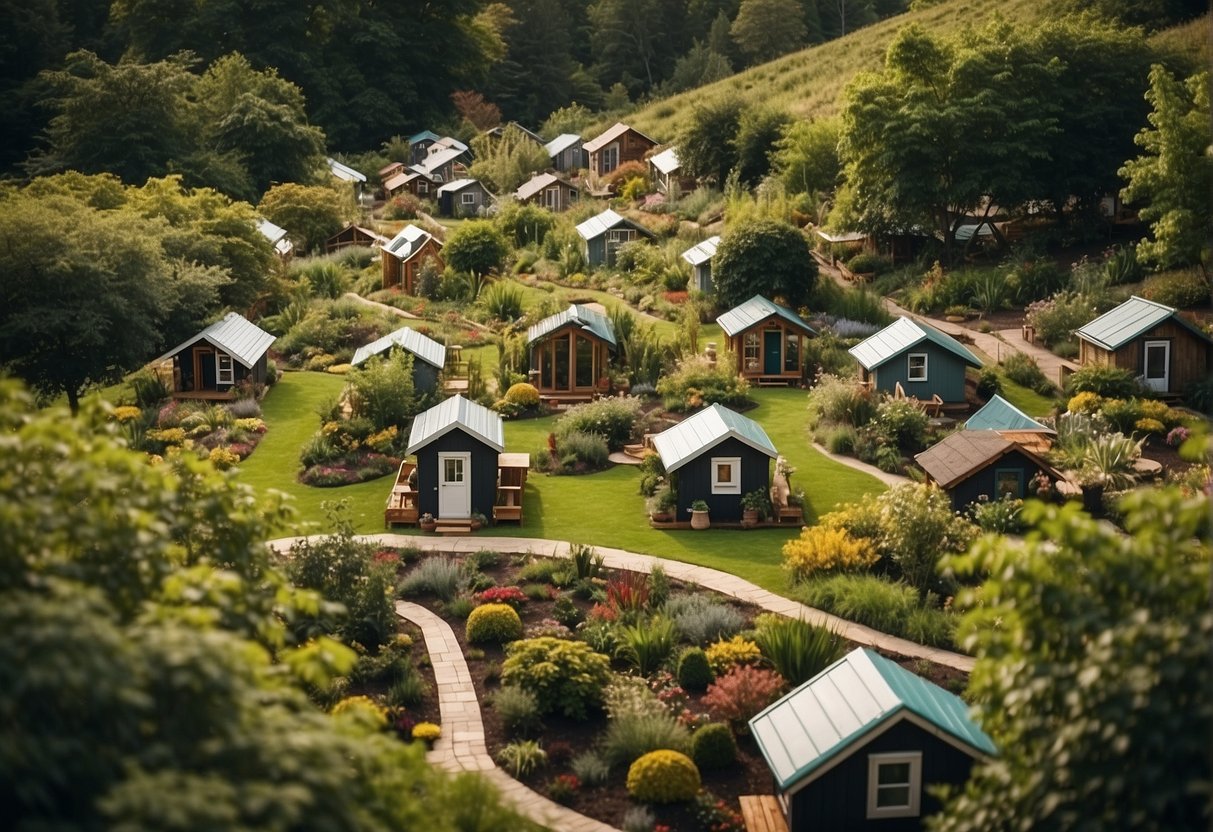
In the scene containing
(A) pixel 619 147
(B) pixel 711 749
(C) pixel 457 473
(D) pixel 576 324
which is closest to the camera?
(B) pixel 711 749

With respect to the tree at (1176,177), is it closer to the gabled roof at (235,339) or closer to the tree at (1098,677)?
the gabled roof at (235,339)

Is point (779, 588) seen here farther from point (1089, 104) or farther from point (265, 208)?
point (265, 208)

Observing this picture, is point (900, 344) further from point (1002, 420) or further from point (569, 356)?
point (569, 356)

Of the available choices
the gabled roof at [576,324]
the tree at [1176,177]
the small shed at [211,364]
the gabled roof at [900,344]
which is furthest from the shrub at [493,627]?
the tree at [1176,177]

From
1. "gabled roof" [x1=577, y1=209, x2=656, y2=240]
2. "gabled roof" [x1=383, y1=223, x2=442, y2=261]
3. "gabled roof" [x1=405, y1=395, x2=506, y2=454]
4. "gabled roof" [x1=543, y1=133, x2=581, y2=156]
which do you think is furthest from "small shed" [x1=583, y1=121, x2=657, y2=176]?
"gabled roof" [x1=405, y1=395, x2=506, y2=454]

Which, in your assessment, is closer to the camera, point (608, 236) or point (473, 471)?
point (473, 471)

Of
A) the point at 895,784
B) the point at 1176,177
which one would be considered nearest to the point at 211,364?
the point at 895,784
